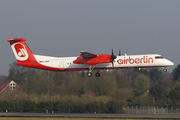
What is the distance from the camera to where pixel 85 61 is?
118 ft

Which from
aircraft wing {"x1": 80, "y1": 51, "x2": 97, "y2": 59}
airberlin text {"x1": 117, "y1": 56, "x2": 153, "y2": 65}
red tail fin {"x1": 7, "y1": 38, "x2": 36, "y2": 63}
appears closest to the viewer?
airberlin text {"x1": 117, "y1": 56, "x2": 153, "y2": 65}

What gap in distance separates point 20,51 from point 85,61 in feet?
31.1

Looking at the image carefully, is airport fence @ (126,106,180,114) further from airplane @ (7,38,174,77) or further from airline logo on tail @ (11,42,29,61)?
airline logo on tail @ (11,42,29,61)

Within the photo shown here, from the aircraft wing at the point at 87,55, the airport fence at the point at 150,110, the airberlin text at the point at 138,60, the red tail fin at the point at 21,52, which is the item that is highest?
the red tail fin at the point at 21,52

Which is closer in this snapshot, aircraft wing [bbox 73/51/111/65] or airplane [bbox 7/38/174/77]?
airplane [bbox 7/38/174/77]

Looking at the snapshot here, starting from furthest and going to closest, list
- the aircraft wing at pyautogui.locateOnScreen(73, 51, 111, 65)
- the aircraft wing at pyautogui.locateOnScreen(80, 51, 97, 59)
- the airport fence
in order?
the airport fence, the aircraft wing at pyautogui.locateOnScreen(73, 51, 111, 65), the aircraft wing at pyautogui.locateOnScreen(80, 51, 97, 59)

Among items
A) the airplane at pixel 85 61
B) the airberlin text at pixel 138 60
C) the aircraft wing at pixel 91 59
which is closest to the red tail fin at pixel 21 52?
the airplane at pixel 85 61

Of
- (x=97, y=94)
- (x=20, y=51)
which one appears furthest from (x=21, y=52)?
(x=97, y=94)

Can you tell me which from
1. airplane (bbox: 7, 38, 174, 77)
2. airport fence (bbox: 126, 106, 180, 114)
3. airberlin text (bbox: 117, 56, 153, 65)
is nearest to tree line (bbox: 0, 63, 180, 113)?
airport fence (bbox: 126, 106, 180, 114)

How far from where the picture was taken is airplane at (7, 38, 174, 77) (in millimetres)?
34562

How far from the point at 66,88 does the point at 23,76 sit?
104 ft

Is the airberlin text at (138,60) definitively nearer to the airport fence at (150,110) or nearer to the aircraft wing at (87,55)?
the aircraft wing at (87,55)

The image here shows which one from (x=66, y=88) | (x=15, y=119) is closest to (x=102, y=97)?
(x=66, y=88)

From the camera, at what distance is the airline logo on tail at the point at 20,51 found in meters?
38.7
